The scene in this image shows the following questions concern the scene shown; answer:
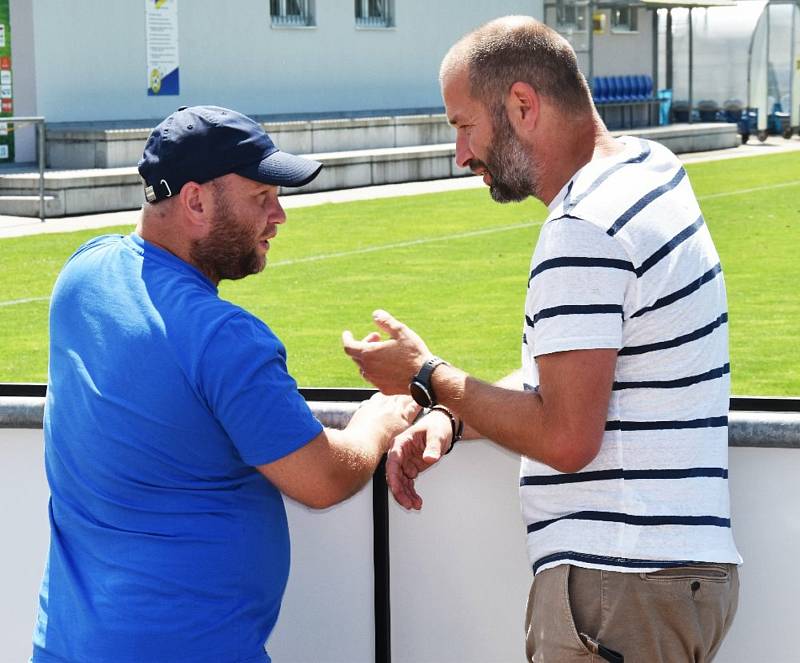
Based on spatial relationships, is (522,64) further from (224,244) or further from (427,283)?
(427,283)

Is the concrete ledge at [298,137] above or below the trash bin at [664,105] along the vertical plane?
below

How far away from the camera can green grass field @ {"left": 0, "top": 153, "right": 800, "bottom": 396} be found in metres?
8.98

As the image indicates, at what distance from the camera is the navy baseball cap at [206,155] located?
2.29 metres

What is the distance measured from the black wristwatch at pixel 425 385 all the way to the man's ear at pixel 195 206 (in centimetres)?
43

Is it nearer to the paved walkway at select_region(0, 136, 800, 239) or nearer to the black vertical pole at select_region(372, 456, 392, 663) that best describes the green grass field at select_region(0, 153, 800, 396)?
the paved walkway at select_region(0, 136, 800, 239)

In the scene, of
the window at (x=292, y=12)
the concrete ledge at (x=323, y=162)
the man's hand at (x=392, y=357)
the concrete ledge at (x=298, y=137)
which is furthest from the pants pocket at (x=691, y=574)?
the window at (x=292, y=12)

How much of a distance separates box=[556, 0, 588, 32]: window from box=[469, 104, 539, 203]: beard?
1094 inches

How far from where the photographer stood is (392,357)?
2.36 metres

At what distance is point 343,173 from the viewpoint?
1927 centimetres

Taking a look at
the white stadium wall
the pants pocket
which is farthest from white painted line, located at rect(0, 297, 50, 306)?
the white stadium wall

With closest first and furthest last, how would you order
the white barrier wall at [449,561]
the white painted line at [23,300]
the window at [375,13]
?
the white barrier wall at [449,561] → the white painted line at [23,300] → the window at [375,13]

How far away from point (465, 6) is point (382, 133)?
21.5 feet

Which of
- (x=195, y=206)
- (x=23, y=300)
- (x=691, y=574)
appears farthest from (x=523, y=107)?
(x=23, y=300)

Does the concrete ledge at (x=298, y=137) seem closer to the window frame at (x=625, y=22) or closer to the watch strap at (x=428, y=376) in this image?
the window frame at (x=625, y=22)
